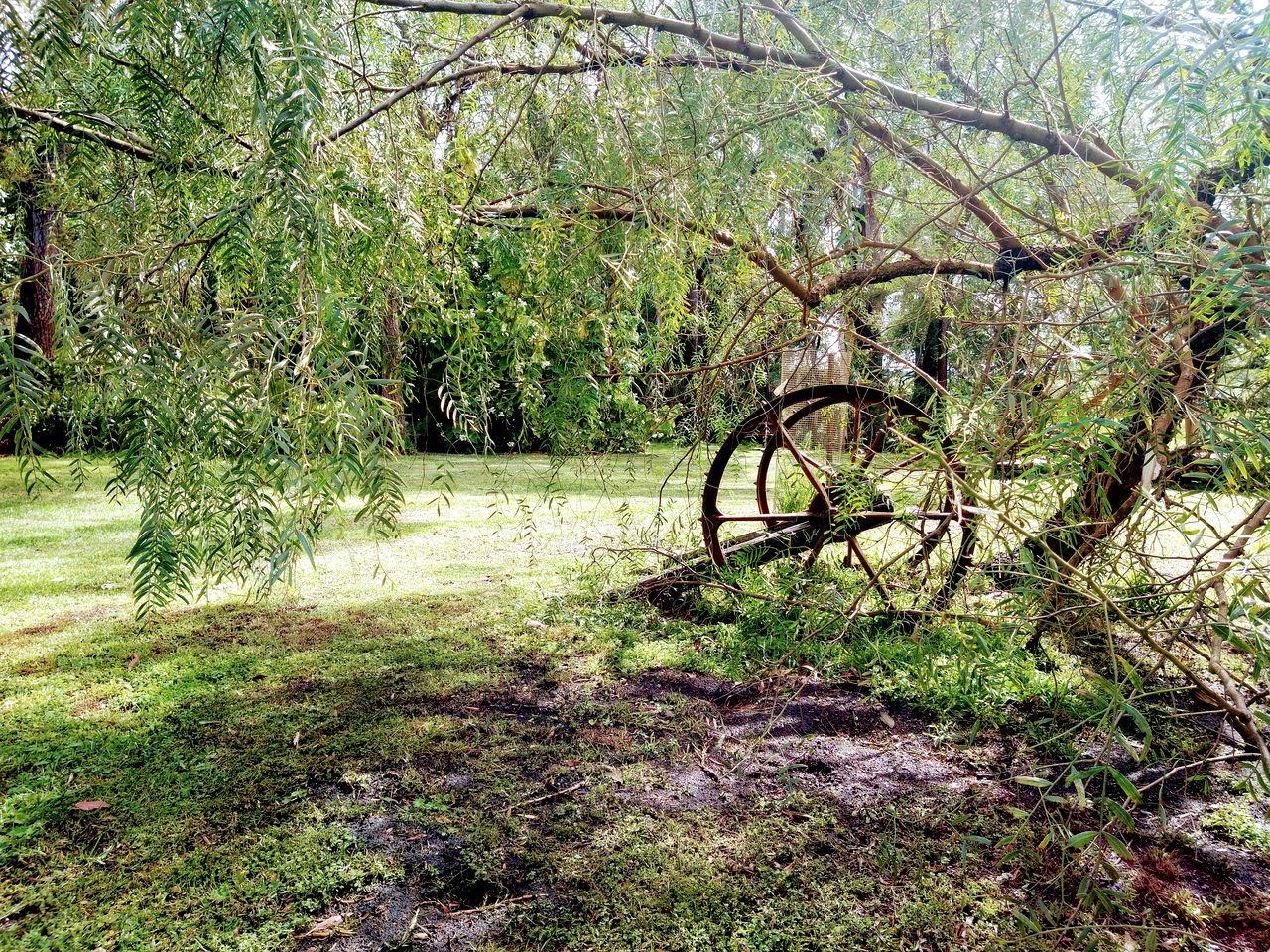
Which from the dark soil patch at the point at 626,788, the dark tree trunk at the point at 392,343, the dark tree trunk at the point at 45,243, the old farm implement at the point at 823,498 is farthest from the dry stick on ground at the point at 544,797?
the dark tree trunk at the point at 45,243

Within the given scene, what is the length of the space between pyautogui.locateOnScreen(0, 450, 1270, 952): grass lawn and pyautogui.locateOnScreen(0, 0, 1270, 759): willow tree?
0.67 m

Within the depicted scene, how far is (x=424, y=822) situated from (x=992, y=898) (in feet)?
4.76

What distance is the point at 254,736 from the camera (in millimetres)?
2652

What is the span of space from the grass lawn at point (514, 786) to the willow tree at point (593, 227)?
2.19 feet

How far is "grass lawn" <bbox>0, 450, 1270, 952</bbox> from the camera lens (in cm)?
181

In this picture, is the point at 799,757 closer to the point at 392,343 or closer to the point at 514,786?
the point at 514,786

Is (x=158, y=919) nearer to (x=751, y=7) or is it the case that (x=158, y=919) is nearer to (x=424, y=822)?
(x=424, y=822)

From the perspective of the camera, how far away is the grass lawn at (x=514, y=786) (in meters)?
1.81

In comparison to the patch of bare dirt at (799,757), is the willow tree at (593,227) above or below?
above

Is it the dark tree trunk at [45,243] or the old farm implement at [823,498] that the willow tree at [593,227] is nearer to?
the dark tree trunk at [45,243]

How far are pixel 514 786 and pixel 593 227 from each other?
1.73 m

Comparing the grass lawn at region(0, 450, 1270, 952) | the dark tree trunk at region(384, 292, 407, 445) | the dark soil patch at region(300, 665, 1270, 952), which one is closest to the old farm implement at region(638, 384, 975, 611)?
the grass lawn at region(0, 450, 1270, 952)

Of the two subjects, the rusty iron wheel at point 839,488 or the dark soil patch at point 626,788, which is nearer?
the dark soil patch at point 626,788

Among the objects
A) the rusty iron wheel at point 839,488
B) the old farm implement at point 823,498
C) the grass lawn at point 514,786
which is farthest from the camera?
the old farm implement at point 823,498
